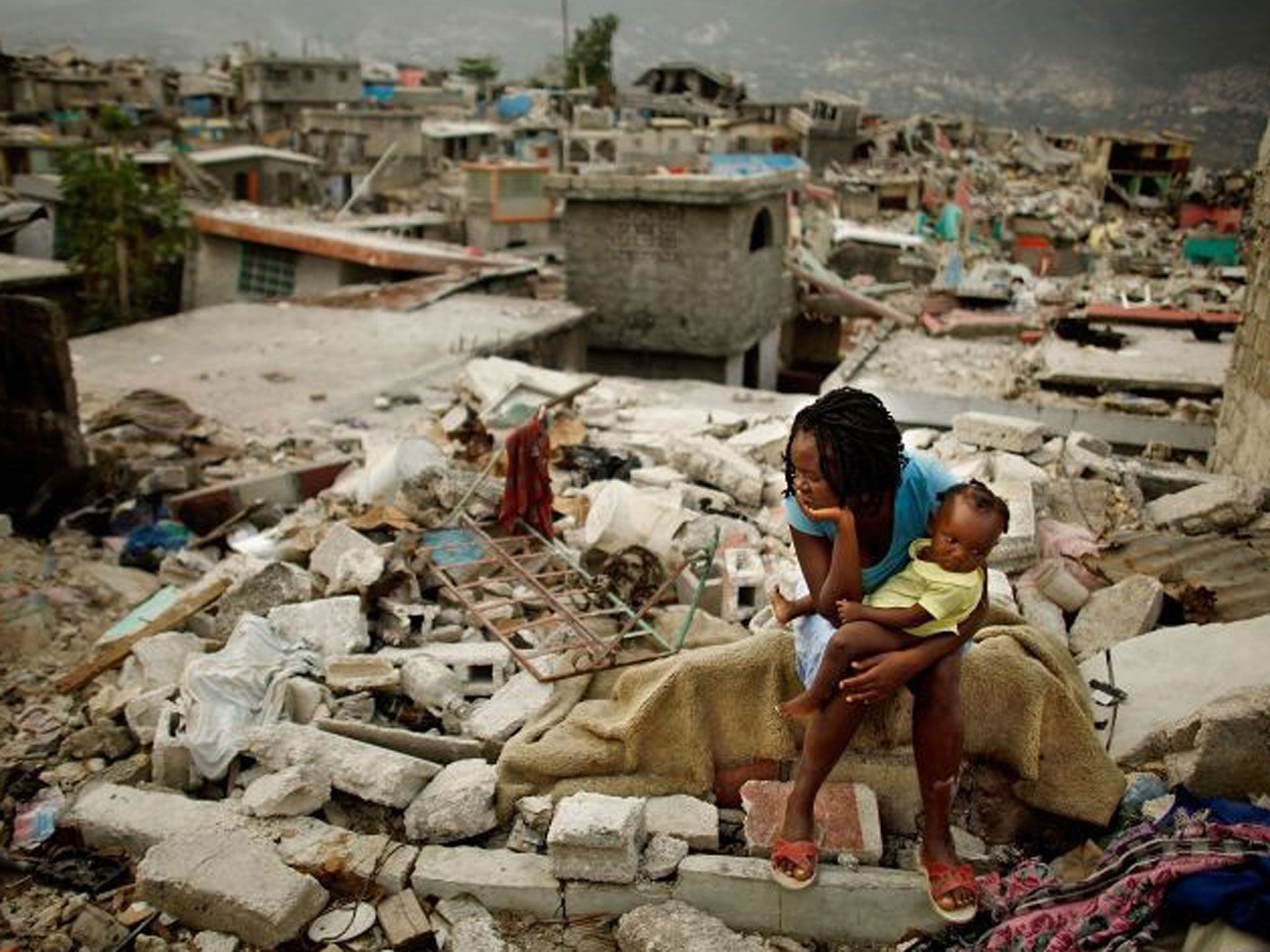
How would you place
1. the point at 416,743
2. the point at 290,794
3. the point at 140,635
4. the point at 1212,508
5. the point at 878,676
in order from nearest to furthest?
the point at 878,676 < the point at 290,794 < the point at 416,743 < the point at 140,635 < the point at 1212,508

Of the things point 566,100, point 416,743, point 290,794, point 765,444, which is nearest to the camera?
point 290,794

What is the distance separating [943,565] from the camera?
2.77m

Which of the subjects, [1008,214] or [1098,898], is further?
[1008,214]

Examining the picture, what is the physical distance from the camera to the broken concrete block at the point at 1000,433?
20.9ft

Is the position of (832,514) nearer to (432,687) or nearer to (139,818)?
(432,687)

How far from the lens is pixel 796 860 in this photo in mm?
2957

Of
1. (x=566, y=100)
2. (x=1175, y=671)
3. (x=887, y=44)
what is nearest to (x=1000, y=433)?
(x=1175, y=671)

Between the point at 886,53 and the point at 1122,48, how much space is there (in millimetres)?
39346

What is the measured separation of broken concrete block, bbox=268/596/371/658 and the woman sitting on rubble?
98.3 inches

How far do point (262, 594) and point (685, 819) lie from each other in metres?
2.87

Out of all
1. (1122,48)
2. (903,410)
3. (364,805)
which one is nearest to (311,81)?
(903,410)

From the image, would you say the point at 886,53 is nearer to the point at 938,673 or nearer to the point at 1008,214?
the point at 1008,214

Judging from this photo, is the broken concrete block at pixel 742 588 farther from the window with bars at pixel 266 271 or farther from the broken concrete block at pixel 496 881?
the window with bars at pixel 266 271

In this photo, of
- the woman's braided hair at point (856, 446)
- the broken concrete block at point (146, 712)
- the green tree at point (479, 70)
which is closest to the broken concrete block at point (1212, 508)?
the woman's braided hair at point (856, 446)
